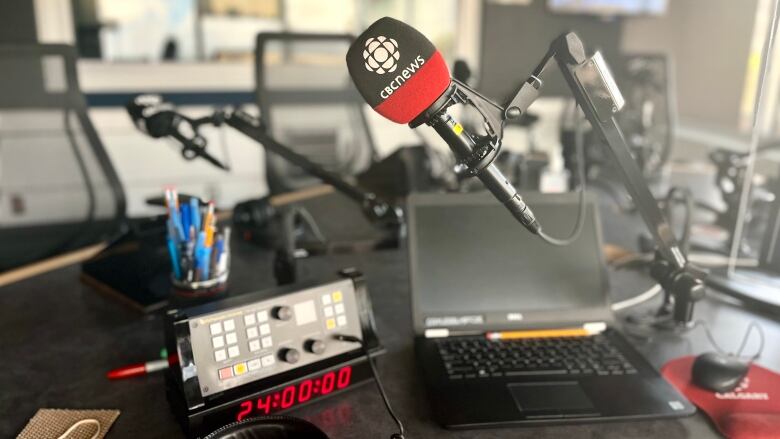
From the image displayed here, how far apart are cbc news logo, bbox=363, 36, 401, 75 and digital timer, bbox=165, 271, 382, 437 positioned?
0.34 metres

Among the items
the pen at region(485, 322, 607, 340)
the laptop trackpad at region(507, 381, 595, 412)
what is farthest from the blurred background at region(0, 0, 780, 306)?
the laptop trackpad at region(507, 381, 595, 412)

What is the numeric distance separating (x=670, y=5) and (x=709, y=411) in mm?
4326

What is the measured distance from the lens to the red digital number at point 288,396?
2.65ft

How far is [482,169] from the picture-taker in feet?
2.28

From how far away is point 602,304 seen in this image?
1.02m

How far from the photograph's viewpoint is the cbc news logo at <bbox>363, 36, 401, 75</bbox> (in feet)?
2.10

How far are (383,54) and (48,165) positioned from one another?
1780 millimetres

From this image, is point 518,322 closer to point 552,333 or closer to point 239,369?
point 552,333

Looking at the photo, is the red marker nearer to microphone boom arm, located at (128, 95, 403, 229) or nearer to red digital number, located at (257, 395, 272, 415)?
red digital number, located at (257, 395, 272, 415)

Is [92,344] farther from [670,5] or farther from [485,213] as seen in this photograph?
[670,5]

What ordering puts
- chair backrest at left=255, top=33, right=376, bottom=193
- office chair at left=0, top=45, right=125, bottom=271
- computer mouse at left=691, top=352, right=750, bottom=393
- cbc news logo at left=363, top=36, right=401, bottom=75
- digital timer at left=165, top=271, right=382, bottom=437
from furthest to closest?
chair backrest at left=255, top=33, right=376, bottom=193 < office chair at left=0, top=45, right=125, bottom=271 < computer mouse at left=691, top=352, right=750, bottom=393 < digital timer at left=165, top=271, right=382, bottom=437 < cbc news logo at left=363, top=36, right=401, bottom=75

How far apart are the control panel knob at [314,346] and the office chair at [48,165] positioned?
1422mm

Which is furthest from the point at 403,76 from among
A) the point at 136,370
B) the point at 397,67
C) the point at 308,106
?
the point at 308,106

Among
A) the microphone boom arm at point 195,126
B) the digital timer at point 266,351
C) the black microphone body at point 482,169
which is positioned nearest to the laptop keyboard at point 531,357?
the digital timer at point 266,351
